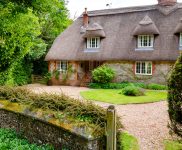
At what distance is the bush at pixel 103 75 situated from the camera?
26.7 m

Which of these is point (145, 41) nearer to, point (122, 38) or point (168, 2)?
point (122, 38)

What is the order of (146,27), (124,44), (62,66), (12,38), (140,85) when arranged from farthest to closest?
1. (62,66)
2. (124,44)
3. (146,27)
4. (140,85)
5. (12,38)

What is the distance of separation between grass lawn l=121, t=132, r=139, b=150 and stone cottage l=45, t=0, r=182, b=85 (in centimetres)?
1747

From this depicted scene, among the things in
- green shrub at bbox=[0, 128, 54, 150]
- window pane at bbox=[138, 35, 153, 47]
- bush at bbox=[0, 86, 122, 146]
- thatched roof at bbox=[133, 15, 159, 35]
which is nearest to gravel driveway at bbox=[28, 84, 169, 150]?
bush at bbox=[0, 86, 122, 146]

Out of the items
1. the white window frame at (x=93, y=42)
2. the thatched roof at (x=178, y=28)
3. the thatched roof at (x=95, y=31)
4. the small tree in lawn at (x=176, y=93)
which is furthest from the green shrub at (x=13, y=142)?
the white window frame at (x=93, y=42)

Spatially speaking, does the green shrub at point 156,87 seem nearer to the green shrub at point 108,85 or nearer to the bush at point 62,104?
the green shrub at point 108,85

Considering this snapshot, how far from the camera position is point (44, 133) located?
9234mm

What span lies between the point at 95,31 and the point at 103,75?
5.31 metres

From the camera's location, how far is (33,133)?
981cm

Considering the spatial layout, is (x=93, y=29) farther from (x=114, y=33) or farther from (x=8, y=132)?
(x=8, y=132)

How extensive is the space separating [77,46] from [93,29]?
263 cm

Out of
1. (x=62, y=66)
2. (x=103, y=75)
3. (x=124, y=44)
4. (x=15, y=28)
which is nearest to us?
(x=15, y=28)

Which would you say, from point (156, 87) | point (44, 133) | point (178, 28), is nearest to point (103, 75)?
point (156, 87)

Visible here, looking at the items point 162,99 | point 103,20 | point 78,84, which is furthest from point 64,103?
point 103,20
